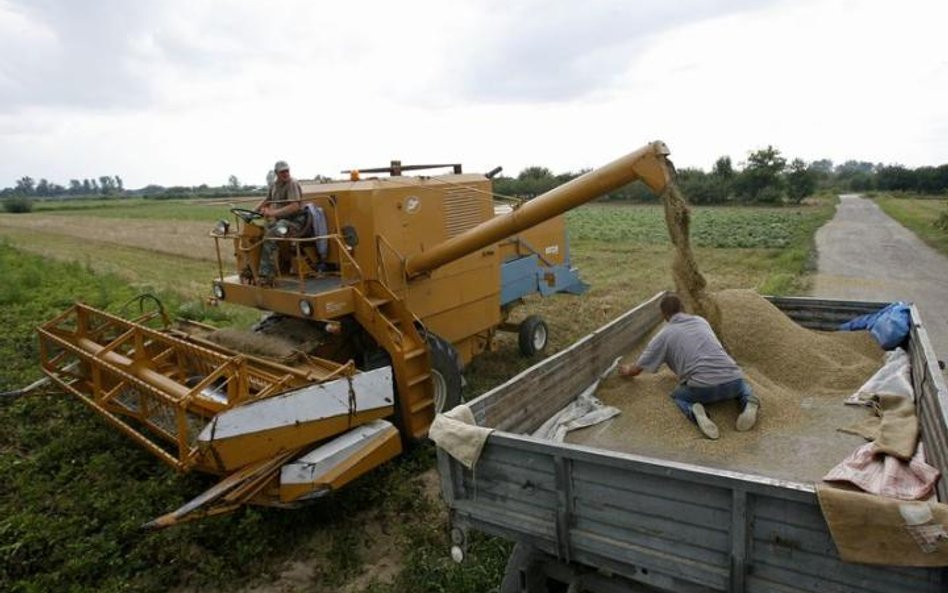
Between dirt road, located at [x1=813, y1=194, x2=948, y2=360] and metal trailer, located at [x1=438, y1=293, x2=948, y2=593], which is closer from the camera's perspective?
metal trailer, located at [x1=438, y1=293, x2=948, y2=593]

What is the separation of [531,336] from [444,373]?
2506mm

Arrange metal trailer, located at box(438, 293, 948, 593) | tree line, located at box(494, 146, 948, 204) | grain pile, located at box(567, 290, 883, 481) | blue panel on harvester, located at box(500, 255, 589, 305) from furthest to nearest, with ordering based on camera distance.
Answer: tree line, located at box(494, 146, 948, 204)
blue panel on harvester, located at box(500, 255, 589, 305)
grain pile, located at box(567, 290, 883, 481)
metal trailer, located at box(438, 293, 948, 593)

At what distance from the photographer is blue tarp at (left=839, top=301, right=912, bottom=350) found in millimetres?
5086

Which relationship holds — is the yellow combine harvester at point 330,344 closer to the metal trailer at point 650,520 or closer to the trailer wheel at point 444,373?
the trailer wheel at point 444,373

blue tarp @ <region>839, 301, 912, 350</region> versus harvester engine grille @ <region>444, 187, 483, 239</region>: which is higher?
harvester engine grille @ <region>444, 187, 483, 239</region>

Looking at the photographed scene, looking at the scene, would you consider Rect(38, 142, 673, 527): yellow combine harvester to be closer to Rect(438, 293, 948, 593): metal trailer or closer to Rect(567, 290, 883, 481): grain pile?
Rect(438, 293, 948, 593): metal trailer

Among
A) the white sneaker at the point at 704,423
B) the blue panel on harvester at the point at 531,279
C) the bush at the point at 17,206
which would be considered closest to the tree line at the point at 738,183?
the blue panel on harvester at the point at 531,279

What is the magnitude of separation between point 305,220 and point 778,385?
428cm

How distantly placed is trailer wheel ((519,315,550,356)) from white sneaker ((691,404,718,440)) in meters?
4.07

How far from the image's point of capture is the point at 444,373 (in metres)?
5.81

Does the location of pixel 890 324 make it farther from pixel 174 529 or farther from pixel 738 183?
pixel 738 183

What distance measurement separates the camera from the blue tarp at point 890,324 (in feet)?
16.7

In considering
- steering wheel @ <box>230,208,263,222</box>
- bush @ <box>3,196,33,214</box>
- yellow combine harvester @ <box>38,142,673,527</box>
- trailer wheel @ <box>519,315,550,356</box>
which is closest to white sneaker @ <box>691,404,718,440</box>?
yellow combine harvester @ <box>38,142,673,527</box>

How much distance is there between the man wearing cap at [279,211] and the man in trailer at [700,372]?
3349 mm
